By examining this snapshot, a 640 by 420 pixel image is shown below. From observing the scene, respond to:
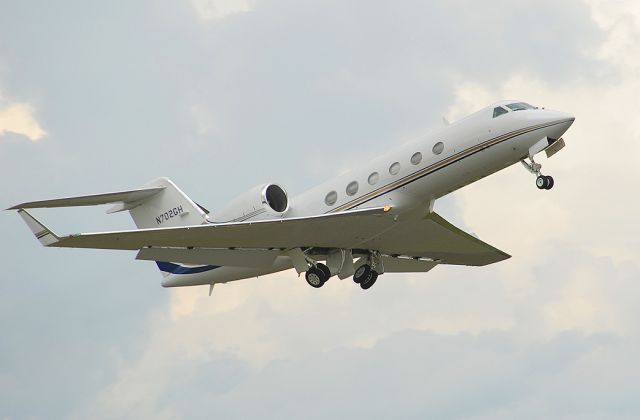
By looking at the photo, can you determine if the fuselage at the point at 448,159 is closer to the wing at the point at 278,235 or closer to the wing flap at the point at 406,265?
the wing at the point at 278,235

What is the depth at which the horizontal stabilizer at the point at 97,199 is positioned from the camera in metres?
29.2

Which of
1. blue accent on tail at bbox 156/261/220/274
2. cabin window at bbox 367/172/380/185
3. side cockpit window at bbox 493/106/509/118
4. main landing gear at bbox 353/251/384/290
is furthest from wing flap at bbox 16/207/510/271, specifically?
side cockpit window at bbox 493/106/509/118

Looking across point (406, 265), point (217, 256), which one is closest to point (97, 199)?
point (217, 256)

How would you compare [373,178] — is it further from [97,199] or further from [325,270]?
[97,199]

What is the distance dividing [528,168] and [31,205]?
12449 mm

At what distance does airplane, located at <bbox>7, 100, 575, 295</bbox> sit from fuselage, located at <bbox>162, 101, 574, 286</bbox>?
25 mm

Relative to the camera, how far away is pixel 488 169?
27.9 metres

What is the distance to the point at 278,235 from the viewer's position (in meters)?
29.5

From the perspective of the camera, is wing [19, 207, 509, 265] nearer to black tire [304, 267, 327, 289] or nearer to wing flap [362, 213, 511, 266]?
wing flap [362, 213, 511, 266]

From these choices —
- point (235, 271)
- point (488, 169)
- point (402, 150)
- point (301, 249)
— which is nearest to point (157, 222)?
point (235, 271)

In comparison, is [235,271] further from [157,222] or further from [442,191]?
[442,191]

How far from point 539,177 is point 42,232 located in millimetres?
11912

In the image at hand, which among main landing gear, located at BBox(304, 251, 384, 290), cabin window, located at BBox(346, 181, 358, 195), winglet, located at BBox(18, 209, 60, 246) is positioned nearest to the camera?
winglet, located at BBox(18, 209, 60, 246)

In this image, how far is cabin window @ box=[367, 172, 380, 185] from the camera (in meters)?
28.9
